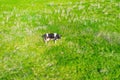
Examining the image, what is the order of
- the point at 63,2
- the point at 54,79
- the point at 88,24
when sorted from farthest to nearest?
the point at 63,2, the point at 88,24, the point at 54,79

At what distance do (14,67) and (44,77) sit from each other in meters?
3.55

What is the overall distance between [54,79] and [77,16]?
1417 centimetres

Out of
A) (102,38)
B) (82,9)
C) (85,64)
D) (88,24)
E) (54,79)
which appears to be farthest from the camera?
(82,9)

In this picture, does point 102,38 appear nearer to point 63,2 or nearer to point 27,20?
point 27,20

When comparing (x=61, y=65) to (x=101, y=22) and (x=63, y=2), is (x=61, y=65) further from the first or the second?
(x=63, y=2)

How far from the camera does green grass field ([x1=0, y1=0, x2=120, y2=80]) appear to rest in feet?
80.1

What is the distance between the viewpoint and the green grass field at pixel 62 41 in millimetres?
24422

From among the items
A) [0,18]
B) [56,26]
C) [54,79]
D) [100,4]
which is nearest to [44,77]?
[54,79]

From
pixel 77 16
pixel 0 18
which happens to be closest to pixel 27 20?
pixel 0 18

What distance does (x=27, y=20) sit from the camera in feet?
118

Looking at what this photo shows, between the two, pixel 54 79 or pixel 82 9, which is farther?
pixel 82 9

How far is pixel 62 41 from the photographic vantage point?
96.0 ft

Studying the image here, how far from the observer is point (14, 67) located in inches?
1008

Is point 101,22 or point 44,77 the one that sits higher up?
Result: point 101,22
